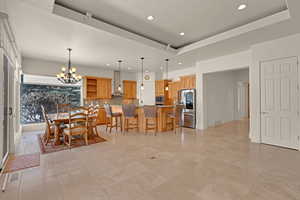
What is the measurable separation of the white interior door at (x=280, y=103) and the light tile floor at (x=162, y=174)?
409 mm

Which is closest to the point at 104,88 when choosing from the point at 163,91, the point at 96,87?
the point at 96,87

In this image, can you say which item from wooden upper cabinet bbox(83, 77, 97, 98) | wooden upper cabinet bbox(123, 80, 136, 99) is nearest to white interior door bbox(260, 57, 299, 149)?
wooden upper cabinet bbox(123, 80, 136, 99)

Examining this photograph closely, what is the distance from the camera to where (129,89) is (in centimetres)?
838

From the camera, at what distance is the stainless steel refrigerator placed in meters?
6.11

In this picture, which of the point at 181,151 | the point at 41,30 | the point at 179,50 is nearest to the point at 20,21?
the point at 41,30

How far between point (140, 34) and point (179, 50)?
157 cm

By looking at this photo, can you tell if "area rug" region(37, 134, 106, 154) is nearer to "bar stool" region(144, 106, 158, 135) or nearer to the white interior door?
"bar stool" region(144, 106, 158, 135)

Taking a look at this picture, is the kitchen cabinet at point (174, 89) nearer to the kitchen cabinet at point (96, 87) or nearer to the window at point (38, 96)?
the kitchen cabinet at point (96, 87)

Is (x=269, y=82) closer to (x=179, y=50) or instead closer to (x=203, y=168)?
(x=179, y=50)

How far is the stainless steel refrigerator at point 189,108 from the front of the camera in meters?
6.11

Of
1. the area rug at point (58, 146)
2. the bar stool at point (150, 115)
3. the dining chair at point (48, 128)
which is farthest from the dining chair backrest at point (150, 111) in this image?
the dining chair at point (48, 128)

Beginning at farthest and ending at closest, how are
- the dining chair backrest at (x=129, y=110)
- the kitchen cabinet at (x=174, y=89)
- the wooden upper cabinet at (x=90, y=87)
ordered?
the kitchen cabinet at (x=174, y=89), the wooden upper cabinet at (x=90, y=87), the dining chair backrest at (x=129, y=110)

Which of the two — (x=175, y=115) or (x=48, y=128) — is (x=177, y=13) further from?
(x=48, y=128)

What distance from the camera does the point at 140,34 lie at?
12.9 ft
